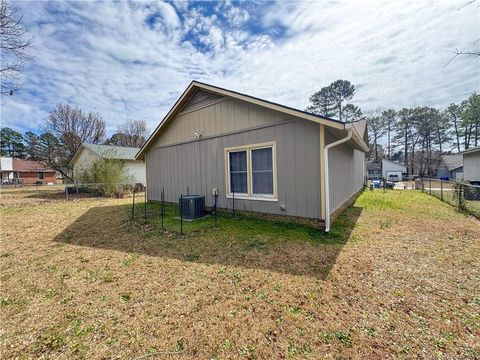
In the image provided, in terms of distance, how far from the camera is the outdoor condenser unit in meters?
6.89

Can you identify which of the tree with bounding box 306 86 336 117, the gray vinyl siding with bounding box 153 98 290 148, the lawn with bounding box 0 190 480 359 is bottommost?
the lawn with bounding box 0 190 480 359

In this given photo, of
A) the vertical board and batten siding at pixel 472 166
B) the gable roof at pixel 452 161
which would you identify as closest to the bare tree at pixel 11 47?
the vertical board and batten siding at pixel 472 166

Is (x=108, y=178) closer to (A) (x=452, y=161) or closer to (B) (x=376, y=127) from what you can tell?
(A) (x=452, y=161)

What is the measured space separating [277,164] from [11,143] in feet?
195

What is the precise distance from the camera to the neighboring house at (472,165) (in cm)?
1415

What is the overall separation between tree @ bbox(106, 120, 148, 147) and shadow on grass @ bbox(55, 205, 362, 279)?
31692mm

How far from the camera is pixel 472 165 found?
14.9 meters

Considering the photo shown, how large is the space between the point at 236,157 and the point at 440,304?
18.2 ft

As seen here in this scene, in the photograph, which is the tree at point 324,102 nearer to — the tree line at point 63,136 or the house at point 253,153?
the house at point 253,153

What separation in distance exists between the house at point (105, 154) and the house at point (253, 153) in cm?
1068

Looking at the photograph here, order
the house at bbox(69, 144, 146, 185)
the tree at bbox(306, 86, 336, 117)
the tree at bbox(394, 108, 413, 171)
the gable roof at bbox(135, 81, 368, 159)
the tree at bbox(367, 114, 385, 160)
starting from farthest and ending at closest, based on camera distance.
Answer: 1. the tree at bbox(367, 114, 385, 160)
2. the tree at bbox(394, 108, 413, 171)
3. the tree at bbox(306, 86, 336, 117)
4. the house at bbox(69, 144, 146, 185)
5. the gable roof at bbox(135, 81, 368, 159)

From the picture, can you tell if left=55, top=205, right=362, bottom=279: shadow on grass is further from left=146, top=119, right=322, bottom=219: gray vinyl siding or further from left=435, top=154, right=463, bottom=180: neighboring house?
left=435, top=154, right=463, bottom=180: neighboring house

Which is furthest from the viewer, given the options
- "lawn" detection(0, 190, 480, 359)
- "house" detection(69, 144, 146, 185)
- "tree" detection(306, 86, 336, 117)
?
"tree" detection(306, 86, 336, 117)

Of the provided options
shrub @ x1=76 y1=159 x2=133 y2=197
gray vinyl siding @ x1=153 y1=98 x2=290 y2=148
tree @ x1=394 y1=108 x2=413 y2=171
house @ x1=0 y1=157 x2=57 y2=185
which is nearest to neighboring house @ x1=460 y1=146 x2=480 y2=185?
gray vinyl siding @ x1=153 y1=98 x2=290 y2=148
